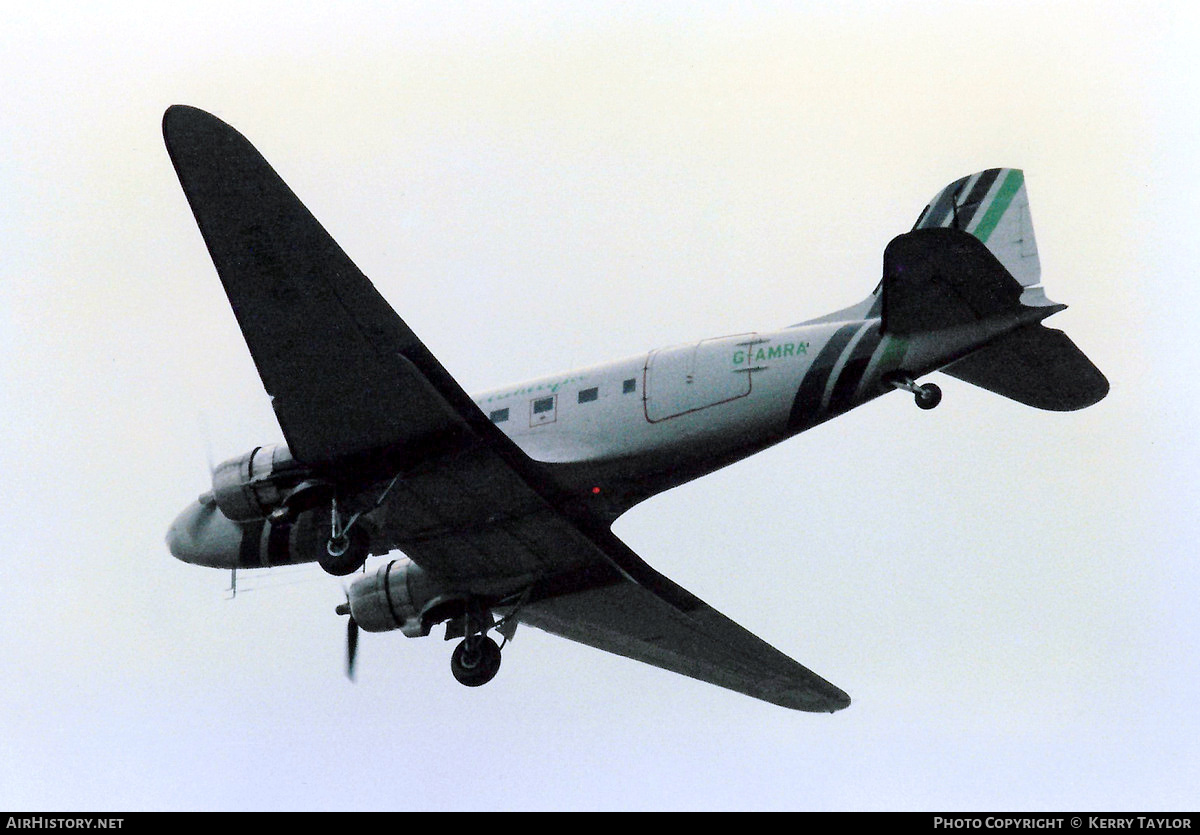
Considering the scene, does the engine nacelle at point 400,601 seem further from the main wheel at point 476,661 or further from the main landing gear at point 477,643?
the main wheel at point 476,661

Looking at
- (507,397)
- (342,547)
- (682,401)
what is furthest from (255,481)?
(682,401)

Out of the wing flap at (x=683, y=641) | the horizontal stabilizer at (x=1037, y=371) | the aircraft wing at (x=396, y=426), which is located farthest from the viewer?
the wing flap at (x=683, y=641)

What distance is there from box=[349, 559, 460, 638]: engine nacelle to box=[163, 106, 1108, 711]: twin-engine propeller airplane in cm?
17

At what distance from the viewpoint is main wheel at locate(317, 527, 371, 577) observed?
2527 centimetres

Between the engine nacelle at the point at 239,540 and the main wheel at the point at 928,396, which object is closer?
the main wheel at the point at 928,396

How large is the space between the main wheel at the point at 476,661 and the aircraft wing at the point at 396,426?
37.0 inches

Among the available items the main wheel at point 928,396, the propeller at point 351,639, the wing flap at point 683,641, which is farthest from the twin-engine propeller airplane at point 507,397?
the propeller at point 351,639

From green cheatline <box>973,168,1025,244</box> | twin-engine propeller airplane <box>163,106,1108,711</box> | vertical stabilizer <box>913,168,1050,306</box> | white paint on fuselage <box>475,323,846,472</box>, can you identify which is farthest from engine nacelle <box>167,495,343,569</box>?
green cheatline <box>973,168,1025,244</box>

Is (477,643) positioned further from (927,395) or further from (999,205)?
(999,205)

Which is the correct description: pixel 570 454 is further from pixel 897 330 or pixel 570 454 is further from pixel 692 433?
pixel 897 330

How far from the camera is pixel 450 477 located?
82.3 feet

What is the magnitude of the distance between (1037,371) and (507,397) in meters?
7.79

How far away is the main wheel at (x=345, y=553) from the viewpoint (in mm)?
25266
